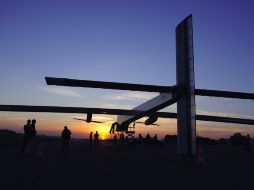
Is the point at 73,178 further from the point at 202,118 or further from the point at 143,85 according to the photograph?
the point at 202,118

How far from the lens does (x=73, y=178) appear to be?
8.51 m

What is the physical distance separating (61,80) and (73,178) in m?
2.99

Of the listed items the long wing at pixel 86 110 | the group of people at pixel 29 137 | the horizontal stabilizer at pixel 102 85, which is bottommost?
the group of people at pixel 29 137

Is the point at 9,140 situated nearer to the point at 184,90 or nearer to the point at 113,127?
the point at 113,127

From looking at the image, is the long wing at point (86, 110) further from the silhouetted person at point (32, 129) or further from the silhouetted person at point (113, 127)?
the silhouetted person at point (32, 129)

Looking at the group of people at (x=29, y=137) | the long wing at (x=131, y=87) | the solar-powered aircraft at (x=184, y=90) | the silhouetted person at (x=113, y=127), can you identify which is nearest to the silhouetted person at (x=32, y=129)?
the group of people at (x=29, y=137)

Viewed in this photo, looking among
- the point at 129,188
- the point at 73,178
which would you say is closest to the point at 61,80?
the point at 73,178

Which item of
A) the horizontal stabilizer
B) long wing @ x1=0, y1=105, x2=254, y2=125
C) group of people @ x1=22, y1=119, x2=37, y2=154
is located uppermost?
long wing @ x1=0, y1=105, x2=254, y2=125

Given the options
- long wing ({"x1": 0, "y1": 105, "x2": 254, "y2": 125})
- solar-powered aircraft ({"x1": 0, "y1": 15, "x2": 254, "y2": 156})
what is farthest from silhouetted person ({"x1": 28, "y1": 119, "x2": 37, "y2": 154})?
long wing ({"x1": 0, "y1": 105, "x2": 254, "y2": 125})

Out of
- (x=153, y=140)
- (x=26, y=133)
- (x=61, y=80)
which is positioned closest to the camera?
(x=61, y=80)

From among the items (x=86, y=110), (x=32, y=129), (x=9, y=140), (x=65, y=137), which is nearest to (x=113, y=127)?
(x=86, y=110)

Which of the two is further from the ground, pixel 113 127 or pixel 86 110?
pixel 86 110

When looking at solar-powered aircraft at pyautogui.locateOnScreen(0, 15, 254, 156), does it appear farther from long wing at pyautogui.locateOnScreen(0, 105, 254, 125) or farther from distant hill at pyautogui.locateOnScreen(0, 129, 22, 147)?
distant hill at pyautogui.locateOnScreen(0, 129, 22, 147)

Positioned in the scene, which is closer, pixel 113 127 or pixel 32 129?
pixel 32 129
